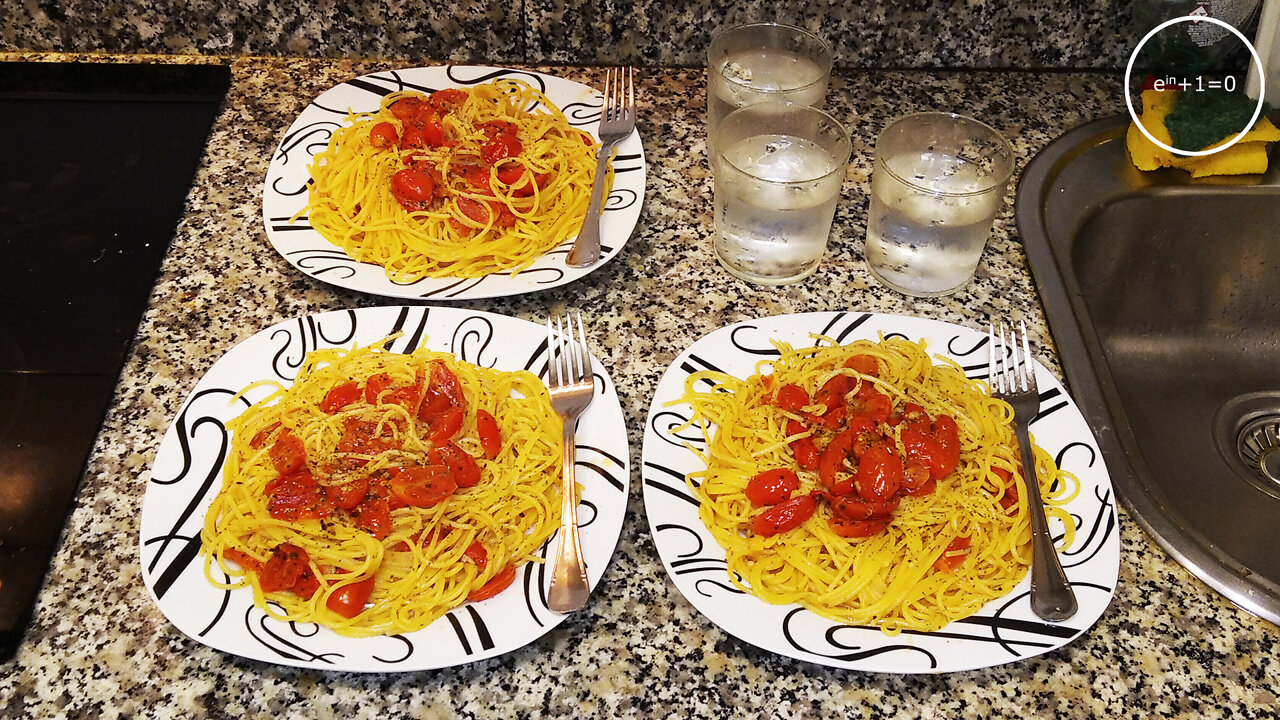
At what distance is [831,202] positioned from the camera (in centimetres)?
162

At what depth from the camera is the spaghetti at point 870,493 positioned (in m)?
1.25

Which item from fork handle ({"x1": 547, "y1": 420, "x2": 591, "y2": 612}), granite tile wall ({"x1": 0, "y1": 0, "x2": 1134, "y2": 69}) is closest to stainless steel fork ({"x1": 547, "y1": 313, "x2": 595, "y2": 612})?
fork handle ({"x1": 547, "y1": 420, "x2": 591, "y2": 612})

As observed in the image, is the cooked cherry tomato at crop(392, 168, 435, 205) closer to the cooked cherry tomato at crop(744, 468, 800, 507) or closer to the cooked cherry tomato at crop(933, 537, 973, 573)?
the cooked cherry tomato at crop(744, 468, 800, 507)

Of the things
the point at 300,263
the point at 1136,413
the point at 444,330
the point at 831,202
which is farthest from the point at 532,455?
the point at 1136,413

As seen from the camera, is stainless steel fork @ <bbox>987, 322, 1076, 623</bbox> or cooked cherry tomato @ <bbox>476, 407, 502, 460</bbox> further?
cooked cherry tomato @ <bbox>476, 407, 502, 460</bbox>

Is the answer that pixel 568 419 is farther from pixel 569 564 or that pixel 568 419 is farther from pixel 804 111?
pixel 804 111

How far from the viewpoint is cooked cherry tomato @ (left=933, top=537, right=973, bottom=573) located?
4.17 feet

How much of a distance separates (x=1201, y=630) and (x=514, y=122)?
141 centimetres

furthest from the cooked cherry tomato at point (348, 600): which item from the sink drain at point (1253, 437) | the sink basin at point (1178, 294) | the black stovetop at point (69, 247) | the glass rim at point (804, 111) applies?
the sink drain at point (1253, 437)

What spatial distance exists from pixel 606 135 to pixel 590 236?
310 millimetres

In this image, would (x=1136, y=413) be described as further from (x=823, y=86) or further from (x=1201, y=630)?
(x=823, y=86)

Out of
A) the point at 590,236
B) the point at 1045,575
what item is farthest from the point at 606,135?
the point at 1045,575

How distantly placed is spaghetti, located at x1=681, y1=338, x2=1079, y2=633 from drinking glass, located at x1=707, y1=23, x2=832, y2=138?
2.06 ft

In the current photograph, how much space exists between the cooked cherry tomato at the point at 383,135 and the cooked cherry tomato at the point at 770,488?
989mm
